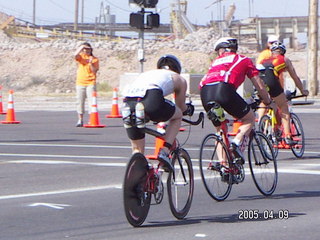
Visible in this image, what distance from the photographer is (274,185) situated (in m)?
10.7

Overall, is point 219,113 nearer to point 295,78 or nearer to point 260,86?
point 260,86

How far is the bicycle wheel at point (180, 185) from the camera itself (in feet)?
29.1

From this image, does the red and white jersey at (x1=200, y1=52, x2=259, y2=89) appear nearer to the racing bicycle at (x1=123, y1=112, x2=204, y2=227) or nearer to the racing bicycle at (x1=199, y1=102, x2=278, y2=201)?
the racing bicycle at (x1=199, y1=102, x2=278, y2=201)

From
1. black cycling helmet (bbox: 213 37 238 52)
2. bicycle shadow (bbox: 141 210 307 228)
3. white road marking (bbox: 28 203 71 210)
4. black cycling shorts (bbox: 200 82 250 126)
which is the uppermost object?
black cycling helmet (bbox: 213 37 238 52)

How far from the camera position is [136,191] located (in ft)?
27.8

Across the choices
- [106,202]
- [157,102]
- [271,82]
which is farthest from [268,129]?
[157,102]

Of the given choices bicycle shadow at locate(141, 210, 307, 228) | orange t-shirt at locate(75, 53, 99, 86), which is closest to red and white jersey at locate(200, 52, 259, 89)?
bicycle shadow at locate(141, 210, 307, 228)

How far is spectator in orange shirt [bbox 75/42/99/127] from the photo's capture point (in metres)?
21.8

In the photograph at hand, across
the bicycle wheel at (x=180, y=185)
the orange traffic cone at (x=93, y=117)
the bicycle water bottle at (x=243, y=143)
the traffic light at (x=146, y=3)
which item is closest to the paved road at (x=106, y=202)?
the bicycle wheel at (x=180, y=185)

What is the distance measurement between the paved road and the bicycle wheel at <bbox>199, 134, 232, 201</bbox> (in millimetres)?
135

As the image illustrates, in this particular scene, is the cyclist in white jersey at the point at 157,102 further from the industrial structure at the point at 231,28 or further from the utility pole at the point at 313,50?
the industrial structure at the point at 231,28

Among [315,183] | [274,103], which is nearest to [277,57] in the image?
[274,103]

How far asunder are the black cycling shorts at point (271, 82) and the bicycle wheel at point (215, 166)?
4902 mm

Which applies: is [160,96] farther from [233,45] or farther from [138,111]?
[233,45]
